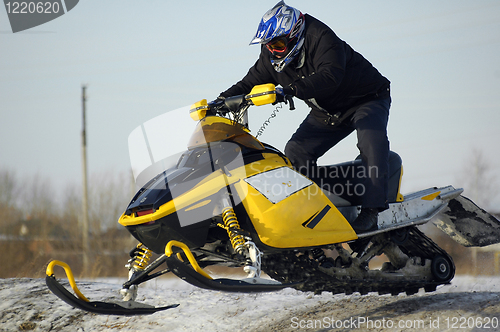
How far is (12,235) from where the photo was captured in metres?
18.7

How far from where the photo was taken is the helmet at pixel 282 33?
11.6 feet

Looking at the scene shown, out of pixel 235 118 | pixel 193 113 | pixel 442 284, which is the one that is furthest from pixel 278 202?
pixel 442 284

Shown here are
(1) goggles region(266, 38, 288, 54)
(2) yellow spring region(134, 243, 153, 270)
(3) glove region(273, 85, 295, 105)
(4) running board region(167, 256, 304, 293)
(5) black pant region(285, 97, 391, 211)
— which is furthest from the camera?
(5) black pant region(285, 97, 391, 211)

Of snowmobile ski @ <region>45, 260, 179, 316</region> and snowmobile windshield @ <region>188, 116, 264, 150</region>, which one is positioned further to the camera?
snowmobile windshield @ <region>188, 116, 264, 150</region>

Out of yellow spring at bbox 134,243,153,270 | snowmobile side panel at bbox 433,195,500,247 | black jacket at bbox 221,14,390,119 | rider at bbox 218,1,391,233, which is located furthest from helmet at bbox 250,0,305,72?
snowmobile side panel at bbox 433,195,500,247

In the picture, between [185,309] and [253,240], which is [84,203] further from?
[253,240]

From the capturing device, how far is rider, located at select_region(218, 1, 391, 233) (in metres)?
3.54

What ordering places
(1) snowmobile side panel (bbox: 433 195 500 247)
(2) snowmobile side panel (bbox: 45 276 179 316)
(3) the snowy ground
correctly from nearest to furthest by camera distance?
(2) snowmobile side panel (bbox: 45 276 179 316) < (3) the snowy ground < (1) snowmobile side panel (bbox: 433 195 500 247)

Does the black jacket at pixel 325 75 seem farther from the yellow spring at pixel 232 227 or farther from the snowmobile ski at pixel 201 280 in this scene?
A: the snowmobile ski at pixel 201 280

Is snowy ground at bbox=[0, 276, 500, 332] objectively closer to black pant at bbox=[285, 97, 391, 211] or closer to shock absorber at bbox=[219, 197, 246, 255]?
black pant at bbox=[285, 97, 391, 211]

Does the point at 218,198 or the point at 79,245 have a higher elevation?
the point at 218,198

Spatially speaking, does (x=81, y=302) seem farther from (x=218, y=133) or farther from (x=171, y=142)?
(x=218, y=133)

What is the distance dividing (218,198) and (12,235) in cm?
1886

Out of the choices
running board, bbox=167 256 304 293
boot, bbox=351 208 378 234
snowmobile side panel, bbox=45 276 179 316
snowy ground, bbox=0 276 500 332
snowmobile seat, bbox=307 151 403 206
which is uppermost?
snowmobile seat, bbox=307 151 403 206
